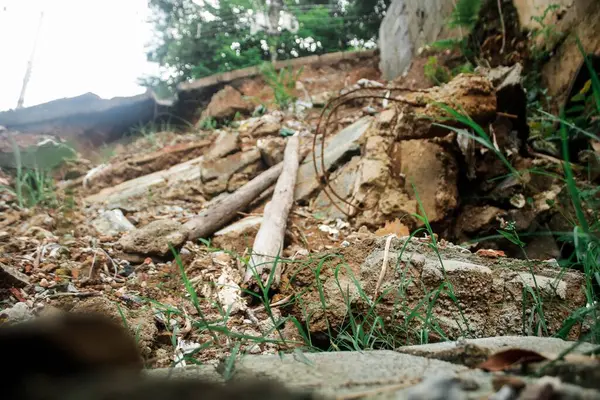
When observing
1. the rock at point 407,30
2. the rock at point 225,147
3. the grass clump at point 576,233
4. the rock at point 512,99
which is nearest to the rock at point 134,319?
the grass clump at point 576,233

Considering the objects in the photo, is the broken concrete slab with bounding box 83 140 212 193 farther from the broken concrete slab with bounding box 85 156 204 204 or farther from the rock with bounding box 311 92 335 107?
the rock with bounding box 311 92 335 107

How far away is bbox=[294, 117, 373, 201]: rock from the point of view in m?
3.51

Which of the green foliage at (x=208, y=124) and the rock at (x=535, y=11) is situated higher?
the rock at (x=535, y=11)

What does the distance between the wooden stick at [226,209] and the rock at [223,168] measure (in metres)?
0.49

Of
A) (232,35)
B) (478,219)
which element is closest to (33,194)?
(478,219)

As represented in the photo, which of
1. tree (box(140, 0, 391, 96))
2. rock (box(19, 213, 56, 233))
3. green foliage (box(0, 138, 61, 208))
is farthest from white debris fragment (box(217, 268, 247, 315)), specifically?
tree (box(140, 0, 391, 96))

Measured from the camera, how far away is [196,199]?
4.11 metres

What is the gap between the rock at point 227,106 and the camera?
6.73 m

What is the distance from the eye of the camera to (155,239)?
266cm

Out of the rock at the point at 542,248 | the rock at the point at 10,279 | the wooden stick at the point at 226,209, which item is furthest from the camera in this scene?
the wooden stick at the point at 226,209

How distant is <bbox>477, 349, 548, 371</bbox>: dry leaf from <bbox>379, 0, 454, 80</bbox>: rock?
5.53 meters

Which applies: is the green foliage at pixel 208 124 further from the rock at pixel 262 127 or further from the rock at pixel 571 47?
the rock at pixel 571 47

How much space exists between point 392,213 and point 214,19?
9.24 m

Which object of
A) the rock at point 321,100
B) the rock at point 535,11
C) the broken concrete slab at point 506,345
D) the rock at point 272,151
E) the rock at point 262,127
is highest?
the rock at point 535,11
